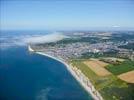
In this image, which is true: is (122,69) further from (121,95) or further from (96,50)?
(96,50)

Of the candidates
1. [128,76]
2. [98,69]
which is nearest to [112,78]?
[128,76]

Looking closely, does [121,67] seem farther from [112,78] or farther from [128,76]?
[128,76]

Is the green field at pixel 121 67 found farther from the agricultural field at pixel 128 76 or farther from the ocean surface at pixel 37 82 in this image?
the ocean surface at pixel 37 82

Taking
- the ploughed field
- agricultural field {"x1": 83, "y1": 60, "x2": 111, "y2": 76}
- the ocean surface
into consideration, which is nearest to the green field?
the ploughed field

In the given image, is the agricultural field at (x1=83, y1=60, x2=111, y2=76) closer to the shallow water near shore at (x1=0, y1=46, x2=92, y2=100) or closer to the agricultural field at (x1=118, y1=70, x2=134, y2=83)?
the agricultural field at (x1=118, y1=70, x2=134, y2=83)

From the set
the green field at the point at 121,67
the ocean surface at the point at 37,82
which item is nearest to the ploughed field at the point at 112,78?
the green field at the point at 121,67

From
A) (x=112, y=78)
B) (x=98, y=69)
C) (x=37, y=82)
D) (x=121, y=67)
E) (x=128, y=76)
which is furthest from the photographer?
(x=98, y=69)
